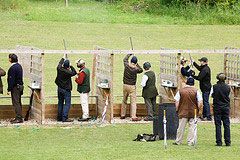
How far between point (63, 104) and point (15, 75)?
6.37 ft

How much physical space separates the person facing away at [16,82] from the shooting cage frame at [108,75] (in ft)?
1.76

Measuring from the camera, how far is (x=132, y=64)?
27828mm

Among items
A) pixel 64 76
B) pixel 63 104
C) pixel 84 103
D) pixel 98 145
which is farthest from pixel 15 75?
pixel 98 145

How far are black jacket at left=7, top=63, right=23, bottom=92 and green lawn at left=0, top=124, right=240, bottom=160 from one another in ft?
5.26

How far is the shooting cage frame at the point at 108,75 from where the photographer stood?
88.5 feet

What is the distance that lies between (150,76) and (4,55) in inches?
558

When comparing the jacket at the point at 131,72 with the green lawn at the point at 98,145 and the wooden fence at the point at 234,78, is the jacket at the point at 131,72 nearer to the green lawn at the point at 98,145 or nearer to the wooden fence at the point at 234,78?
the green lawn at the point at 98,145

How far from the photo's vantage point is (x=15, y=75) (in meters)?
26.5

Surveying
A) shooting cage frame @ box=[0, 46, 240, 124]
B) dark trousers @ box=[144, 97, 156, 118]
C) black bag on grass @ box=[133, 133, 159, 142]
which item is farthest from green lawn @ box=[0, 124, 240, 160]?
shooting cage frame @ box=[0, 46, 240, 124]

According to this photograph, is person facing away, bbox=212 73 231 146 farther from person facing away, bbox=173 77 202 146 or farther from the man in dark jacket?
the man in dark jacket

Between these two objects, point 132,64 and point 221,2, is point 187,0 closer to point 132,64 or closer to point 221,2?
point 221,2

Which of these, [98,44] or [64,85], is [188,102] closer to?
[64,85]

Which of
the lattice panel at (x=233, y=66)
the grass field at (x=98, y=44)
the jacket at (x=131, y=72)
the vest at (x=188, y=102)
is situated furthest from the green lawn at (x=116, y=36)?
the vest at (x=188, y=102)

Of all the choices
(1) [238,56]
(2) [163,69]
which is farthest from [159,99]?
(1) [238,56]
